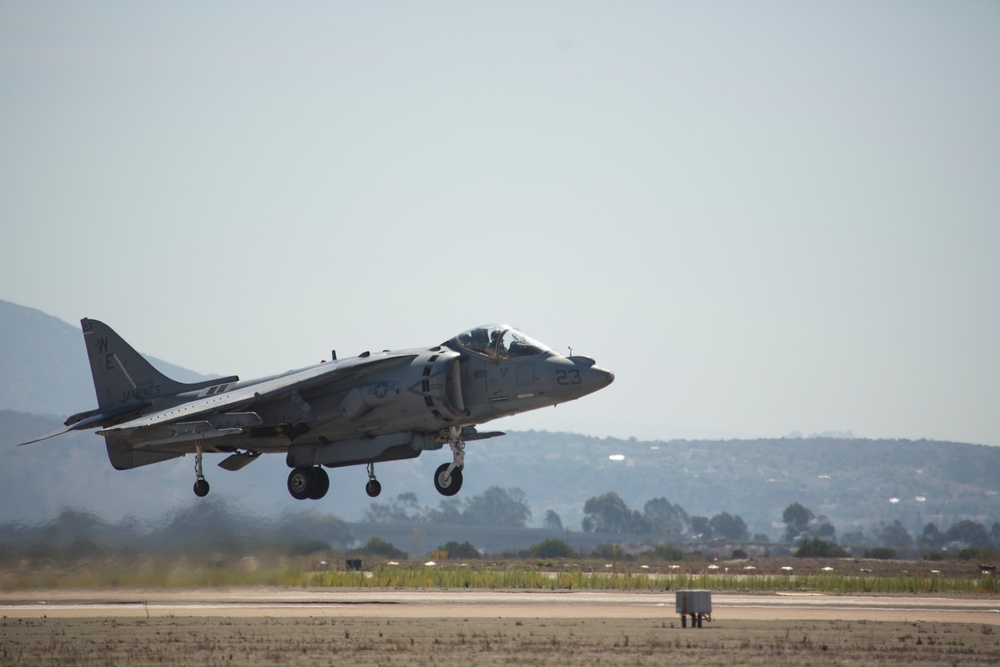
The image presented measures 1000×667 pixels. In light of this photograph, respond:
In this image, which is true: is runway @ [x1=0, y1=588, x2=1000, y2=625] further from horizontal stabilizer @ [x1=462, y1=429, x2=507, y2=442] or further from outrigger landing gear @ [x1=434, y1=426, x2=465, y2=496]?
horizontal stabilizer @ [x1=462, y1=429, x2=507, y2=442]

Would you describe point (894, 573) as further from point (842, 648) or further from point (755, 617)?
point (842, 648)

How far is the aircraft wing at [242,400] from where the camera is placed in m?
30.2

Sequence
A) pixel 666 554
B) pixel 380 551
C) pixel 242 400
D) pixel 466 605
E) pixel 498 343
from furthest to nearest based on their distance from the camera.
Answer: pixel 666 554
pixel 380 551
pixel 242 400
pixel 498 343
pixel 466 605

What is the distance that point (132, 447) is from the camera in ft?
106

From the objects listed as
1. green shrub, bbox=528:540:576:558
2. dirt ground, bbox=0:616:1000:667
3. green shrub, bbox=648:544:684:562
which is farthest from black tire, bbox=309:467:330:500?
green shrub, bbox=648:544:684:562

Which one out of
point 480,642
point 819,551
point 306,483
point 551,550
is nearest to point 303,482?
point 306,483

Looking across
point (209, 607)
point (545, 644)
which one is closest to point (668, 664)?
point (545, 644)

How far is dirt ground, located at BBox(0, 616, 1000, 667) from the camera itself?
733 inches

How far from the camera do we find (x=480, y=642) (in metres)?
20.3

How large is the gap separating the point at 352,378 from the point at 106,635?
33.8 ft

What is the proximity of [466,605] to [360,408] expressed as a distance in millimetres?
5840

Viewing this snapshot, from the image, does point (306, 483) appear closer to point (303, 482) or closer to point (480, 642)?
point (303, 482)

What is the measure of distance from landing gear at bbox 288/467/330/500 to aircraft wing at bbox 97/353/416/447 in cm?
247

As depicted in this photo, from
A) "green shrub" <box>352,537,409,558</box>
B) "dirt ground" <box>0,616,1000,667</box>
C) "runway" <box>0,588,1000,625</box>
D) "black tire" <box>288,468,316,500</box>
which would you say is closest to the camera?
"dirt ground" <box>0,616,1000,667</box>
